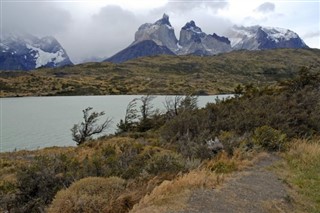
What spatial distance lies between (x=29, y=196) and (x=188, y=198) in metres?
4.98

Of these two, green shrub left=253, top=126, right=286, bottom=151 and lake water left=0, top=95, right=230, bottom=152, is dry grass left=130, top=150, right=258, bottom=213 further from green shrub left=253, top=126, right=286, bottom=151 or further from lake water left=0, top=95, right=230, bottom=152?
lake water left=0, top=95, right=230, bottom=152

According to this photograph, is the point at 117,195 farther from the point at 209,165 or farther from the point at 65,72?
the point at 65,72

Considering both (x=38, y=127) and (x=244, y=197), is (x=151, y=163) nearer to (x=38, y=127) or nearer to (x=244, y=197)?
(x=244, y=197)

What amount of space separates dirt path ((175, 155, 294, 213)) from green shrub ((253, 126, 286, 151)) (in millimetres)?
3885

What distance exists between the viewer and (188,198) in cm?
776

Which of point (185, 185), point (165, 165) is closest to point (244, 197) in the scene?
point (185, 185)

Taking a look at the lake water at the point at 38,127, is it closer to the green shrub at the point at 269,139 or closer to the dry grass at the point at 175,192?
the green shrub at the point at 269,139

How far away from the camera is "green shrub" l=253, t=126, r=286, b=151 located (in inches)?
556

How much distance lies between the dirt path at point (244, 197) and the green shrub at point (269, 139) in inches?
153

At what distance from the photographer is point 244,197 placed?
8.38 m

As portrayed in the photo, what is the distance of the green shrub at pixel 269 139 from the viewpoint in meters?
14.1

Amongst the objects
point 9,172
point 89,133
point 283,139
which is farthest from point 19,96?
point 283,139

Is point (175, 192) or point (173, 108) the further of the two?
→ point (173, 108)

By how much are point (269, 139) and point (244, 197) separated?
6.38 m
